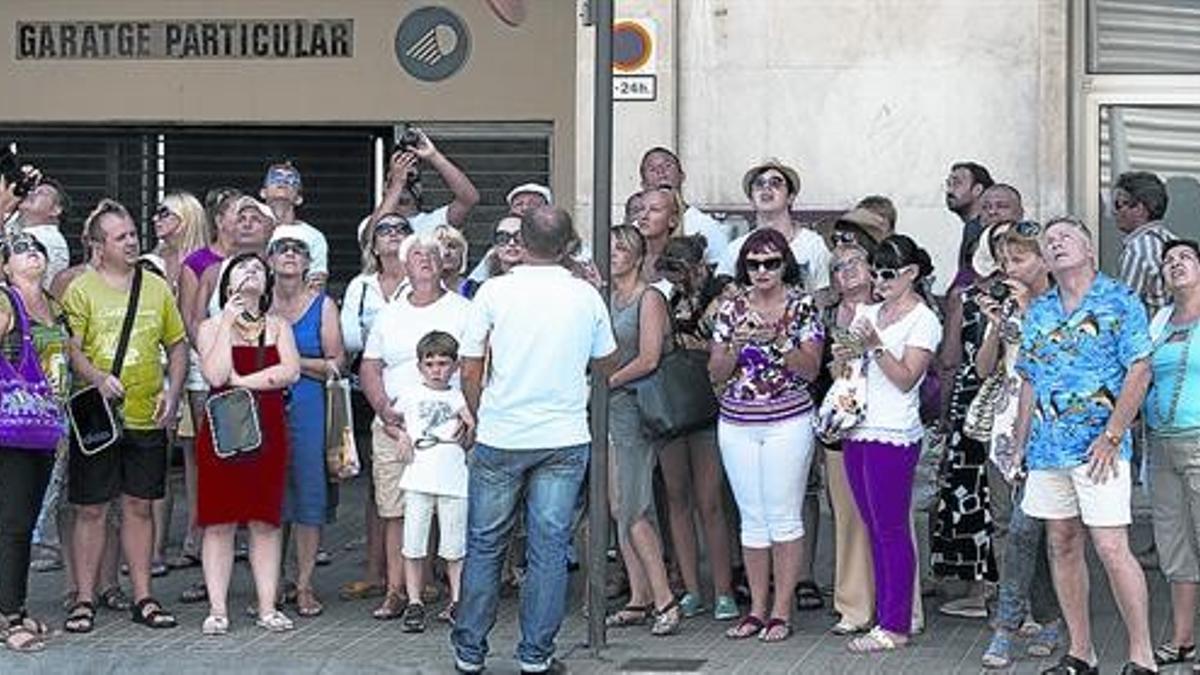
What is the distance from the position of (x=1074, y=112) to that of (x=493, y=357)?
5.32 m

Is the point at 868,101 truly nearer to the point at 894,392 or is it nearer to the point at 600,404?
the point at 894,392

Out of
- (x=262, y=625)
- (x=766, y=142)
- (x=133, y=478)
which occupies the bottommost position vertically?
(x=262, y=625)

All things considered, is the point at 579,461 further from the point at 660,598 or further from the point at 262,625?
the point at 262,625

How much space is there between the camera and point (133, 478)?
427 inches

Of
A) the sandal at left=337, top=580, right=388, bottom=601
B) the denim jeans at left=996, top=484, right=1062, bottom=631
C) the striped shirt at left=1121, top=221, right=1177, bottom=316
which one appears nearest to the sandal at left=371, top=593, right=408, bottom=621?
the sandal at left=337, top=580, right=388, bottom=601

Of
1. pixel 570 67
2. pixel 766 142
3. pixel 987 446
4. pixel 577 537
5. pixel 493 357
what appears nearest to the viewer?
pixel 493 357

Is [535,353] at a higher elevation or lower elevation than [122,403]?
higher

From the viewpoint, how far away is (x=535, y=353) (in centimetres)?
965

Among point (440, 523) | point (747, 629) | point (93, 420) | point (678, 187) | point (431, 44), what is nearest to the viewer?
point (747, 629)

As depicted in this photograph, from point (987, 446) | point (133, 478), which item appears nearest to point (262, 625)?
point (133, 478)

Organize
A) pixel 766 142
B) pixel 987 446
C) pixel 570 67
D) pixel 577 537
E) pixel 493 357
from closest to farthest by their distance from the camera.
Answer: pixel 493 357 → pixel 987 446 → pixel 577 537 → pixel 766 142 → pixel 570 67

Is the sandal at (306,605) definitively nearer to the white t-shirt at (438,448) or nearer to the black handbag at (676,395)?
the white t-shirt at (438,448)

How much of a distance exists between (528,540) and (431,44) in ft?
25.0

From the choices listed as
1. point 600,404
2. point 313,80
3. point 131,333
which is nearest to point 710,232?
point 600,404
